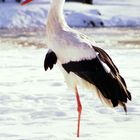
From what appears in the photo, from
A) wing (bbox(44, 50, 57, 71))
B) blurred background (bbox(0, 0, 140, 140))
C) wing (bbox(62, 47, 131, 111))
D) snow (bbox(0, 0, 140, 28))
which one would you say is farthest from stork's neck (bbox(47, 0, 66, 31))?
snow (bbox(0, 0, 140, 28))

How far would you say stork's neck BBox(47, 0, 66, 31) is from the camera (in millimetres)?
6086

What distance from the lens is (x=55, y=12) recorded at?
6191 millimetres

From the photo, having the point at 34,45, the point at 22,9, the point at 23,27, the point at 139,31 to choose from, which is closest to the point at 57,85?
the point at 34,45

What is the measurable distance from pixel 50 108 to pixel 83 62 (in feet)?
5.66

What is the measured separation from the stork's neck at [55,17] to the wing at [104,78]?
42 cm

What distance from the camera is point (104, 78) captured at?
5.75 metres

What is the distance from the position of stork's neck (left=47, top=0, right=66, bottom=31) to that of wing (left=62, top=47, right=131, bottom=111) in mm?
419

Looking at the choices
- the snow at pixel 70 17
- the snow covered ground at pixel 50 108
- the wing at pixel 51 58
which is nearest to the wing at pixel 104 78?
the wing at pixel 51 58

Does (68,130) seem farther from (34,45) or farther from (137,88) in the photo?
(34,45)

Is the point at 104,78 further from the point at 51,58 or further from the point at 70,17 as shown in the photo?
the point at 70,17

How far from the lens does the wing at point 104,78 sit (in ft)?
18.8

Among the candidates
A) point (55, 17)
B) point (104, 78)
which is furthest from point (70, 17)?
point (104, 78)

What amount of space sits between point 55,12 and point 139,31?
17.4 metres

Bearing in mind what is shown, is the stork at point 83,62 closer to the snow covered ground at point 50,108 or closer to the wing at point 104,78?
the wing at point 104,78
